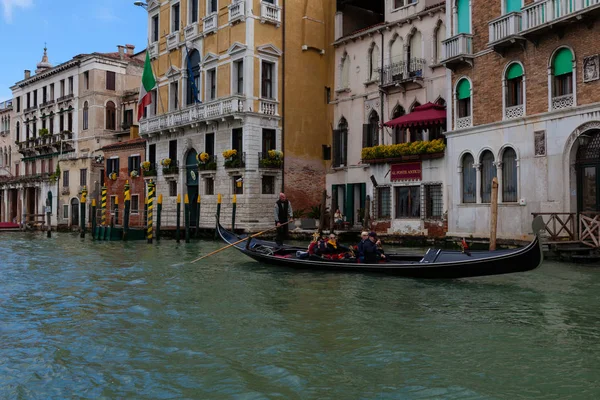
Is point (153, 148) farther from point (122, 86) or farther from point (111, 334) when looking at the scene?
point (111, 334)

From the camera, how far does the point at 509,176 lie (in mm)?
15688

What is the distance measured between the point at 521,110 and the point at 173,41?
16622 millimetres

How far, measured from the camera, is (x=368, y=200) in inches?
813

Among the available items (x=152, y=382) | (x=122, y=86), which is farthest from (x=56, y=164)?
(x=152, y=382)

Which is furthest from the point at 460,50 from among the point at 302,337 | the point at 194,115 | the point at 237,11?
the point at 302,337

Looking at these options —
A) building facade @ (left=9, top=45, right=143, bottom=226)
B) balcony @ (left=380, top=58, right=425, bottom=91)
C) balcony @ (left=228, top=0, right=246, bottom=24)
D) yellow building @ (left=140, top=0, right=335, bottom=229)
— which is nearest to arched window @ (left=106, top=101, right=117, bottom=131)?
building facade @ (left=9, top=45, right=143, bottom=226)

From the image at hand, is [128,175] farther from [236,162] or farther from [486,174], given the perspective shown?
[486,174]

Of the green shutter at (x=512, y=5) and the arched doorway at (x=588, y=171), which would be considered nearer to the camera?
the arched doorway at (x=588, y=171)

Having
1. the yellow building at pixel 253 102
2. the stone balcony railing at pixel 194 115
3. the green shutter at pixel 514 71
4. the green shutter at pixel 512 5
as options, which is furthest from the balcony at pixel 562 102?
the stone balcony railing at pixel 194 115

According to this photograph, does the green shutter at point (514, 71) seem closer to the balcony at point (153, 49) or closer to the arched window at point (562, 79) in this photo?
the arched window at point (562, 79)

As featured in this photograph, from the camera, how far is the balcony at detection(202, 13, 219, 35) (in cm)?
2433

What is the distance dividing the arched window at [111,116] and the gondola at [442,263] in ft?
84.8

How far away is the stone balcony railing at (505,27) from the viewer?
48.9ft

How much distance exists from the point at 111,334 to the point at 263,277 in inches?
191
